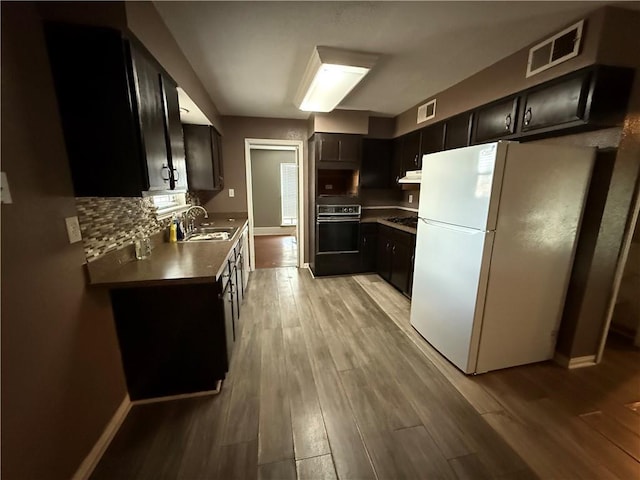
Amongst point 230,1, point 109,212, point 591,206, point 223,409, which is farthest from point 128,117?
point 591,206

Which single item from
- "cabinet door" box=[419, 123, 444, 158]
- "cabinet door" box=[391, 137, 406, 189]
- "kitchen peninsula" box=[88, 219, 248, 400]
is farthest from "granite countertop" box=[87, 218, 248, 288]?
"cabinet door" box=[391, 137, 406, 189]

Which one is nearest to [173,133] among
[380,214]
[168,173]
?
[168,173]

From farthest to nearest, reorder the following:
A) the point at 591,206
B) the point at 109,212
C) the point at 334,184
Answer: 1. the point at 334,184
2. the point at 591,206
3. the point at 109,212

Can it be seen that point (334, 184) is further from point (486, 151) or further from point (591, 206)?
point (591, 206)

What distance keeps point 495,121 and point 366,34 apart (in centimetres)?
139

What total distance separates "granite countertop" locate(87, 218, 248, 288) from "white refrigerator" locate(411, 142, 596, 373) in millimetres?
1748

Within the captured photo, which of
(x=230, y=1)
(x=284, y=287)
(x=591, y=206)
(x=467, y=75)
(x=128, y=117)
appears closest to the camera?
(x=128, y=117)

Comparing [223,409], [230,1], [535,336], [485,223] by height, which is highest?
[230,1]

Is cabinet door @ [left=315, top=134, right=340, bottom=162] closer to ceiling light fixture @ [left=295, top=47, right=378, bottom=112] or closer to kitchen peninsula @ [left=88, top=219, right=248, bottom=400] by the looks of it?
ceiling light fixture @ [left=295, top=47, right=378, bottom=112]

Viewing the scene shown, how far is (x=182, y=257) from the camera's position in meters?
1.93

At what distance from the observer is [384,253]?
3.87 metres

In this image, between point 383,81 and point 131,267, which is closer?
point 131,267

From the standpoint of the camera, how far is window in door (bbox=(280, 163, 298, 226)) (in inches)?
287

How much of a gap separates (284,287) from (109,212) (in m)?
Result: 2.36
